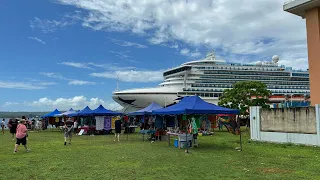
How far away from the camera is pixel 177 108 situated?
1379 centimetres

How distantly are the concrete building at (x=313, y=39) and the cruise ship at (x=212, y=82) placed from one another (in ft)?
117

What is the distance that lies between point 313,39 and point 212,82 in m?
40.8

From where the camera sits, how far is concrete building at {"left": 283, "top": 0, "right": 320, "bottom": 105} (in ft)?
58.9

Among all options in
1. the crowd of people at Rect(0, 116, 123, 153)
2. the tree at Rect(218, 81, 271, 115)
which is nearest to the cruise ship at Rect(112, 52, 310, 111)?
the tree at Rect(218, 81, 271, 115)

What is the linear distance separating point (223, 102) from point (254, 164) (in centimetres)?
2795

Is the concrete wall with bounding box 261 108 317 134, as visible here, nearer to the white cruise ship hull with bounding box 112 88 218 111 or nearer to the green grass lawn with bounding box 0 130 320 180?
the green grass lawn with bounding box 0 130 320 180

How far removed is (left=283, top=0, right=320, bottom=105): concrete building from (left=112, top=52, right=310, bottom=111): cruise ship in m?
35.7

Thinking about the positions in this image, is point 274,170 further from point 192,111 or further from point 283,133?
point 283,133

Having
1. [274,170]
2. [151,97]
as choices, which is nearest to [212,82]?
[151,97]

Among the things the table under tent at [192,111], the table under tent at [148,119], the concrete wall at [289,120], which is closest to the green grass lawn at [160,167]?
the table under tent at [192,111]

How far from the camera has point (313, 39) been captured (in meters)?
18.2

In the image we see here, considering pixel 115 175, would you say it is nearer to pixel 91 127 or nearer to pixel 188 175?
pixel 188 175

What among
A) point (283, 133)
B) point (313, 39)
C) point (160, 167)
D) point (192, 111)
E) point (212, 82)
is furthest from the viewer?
point (212, 82)

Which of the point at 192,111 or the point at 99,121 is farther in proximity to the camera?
the point at 99,121
